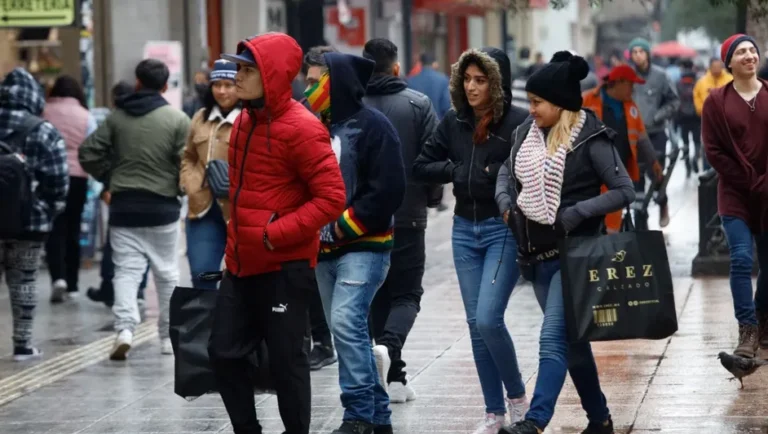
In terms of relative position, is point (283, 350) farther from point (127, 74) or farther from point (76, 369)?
point (127, 74)

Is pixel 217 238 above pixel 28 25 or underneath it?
underneath

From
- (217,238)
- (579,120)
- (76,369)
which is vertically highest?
(579,120)

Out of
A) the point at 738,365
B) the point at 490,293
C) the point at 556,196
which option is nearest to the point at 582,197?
the point at 556,196

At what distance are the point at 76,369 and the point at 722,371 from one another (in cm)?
386

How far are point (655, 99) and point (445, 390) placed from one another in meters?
7.09

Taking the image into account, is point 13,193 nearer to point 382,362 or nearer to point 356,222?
point 382,362

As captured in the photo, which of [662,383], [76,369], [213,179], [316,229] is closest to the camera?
[316,229]

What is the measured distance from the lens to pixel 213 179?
9.35m

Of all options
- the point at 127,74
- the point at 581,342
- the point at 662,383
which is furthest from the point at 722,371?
the point at 127,74

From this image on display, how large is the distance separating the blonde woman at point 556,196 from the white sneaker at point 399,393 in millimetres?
1617

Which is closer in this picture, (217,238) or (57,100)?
(217,238)

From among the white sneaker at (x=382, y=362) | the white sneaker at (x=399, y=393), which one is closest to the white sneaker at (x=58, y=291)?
the white sneaker at (x=399, y=393)

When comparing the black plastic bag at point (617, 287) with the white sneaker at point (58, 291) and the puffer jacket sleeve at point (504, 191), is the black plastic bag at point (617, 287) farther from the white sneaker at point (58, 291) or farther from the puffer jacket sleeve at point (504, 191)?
the white sneaker at point (58, 291)

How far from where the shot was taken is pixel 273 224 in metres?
6.39
